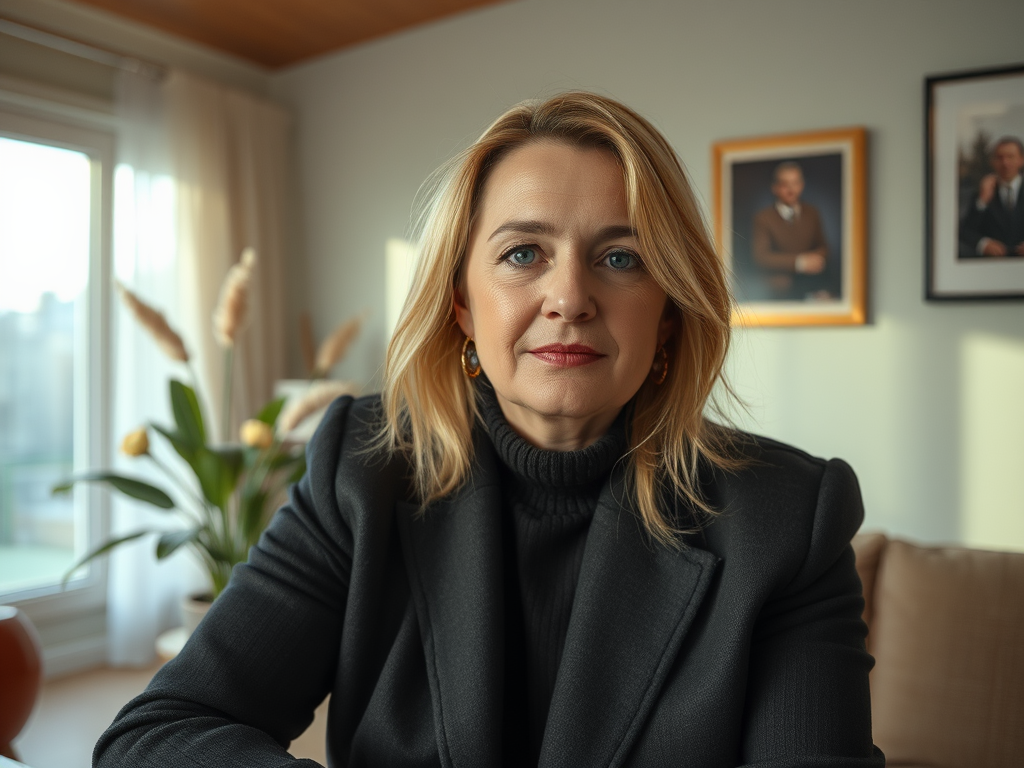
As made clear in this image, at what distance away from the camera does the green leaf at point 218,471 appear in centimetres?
268

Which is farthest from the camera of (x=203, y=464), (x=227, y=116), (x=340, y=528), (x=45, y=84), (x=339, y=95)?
(x=339, y=95)

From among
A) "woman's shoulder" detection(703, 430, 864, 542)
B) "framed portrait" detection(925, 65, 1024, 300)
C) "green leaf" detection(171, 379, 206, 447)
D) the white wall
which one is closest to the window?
"green leaf" detection(171, 379, 206, 447)

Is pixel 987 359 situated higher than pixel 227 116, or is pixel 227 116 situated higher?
pixel 227 116

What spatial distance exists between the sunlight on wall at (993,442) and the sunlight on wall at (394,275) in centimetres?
238

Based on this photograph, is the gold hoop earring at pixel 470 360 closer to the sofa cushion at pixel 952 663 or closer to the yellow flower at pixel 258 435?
the sofa cushion at pixel 952 663

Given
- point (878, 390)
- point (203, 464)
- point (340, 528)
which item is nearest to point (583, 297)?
point (340, 528)

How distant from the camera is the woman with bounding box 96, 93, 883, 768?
40.8 inches

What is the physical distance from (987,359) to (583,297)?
96.1 inches

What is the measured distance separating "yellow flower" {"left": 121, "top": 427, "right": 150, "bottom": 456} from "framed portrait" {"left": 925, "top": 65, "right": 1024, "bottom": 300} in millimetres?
2686

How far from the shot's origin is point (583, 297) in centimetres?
109

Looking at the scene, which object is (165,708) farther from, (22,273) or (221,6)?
(221,6)

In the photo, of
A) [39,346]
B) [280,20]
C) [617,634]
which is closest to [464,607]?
[617,634]

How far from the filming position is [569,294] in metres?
1.08

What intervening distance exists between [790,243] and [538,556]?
8.00 feet
